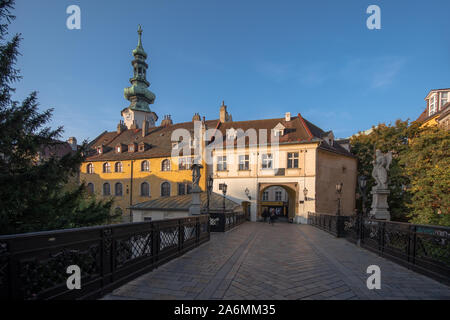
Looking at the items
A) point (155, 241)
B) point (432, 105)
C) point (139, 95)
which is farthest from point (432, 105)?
point (139, 95)

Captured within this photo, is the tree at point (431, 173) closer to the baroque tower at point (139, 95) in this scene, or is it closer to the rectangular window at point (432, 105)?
the rectangular window at point (432, 105)

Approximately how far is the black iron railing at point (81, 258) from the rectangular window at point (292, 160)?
18339 millimetres

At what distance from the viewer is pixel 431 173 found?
51.3 ft

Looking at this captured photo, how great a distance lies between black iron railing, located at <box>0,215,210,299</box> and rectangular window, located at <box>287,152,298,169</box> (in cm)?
1834

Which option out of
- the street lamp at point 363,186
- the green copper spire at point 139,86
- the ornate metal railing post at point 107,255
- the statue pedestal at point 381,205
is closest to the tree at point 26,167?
the ornate metal railing post at point 107,255

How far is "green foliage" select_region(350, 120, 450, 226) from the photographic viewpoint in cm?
1538

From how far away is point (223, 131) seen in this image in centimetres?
2800

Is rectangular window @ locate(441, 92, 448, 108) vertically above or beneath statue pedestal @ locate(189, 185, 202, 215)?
above

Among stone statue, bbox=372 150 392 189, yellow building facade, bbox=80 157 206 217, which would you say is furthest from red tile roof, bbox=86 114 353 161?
stone statue, bbox=372 150 392 189

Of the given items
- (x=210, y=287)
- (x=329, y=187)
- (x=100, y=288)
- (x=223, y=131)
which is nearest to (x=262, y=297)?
(x=210, y=287)

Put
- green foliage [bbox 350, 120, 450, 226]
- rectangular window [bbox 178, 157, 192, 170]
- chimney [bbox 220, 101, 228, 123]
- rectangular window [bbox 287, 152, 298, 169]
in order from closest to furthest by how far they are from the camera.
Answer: green foliage [bbox 350, 120, 450, 226]
rectangular window [bbox 287, 152, 298, 169]
rectangular window [bbox 178, 157, 192, 170]
chimney [bbox 220, 101, 228, 123]

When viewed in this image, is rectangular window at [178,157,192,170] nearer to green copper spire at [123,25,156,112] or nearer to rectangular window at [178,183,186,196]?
rectangular window at [178,183,186,196]

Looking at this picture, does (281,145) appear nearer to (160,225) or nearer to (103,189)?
(160,225)

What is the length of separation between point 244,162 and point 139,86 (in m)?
38.4
